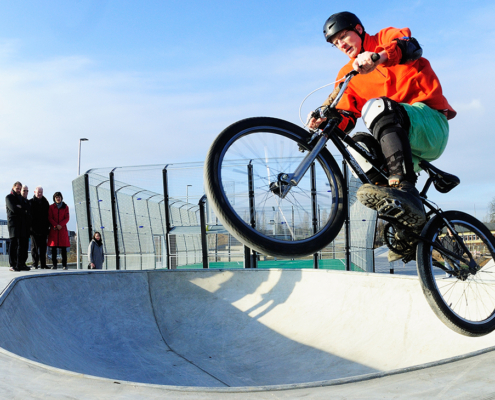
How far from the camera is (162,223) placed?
1612 centimetres

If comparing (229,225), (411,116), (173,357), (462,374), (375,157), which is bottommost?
(173,357)

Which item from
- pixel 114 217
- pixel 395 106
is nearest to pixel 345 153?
pixel 395 106

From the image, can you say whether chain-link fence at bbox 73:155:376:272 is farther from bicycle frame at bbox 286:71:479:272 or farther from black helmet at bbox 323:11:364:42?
black helmet at bbox 323:11:364:42

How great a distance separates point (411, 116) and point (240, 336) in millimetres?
3777

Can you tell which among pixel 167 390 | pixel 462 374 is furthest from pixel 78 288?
pixel 462 374

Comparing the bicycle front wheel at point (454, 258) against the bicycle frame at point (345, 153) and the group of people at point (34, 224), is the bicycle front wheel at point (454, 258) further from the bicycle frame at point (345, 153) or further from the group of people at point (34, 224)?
the group of people at point (34, 224)

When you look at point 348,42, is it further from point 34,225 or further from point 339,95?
point 34,225

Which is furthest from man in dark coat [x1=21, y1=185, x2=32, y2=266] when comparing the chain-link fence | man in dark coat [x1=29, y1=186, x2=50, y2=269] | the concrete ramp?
the chain-link fence

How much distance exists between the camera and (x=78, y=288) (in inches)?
241

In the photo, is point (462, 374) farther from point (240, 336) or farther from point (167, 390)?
point (240, 336)

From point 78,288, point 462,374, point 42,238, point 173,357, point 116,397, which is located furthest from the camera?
point 42,238

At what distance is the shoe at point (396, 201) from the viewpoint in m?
2.69

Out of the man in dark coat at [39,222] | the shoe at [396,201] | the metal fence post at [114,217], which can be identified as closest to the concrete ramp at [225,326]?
the shoe at [396,201]

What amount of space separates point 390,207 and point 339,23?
1276 millimetres
